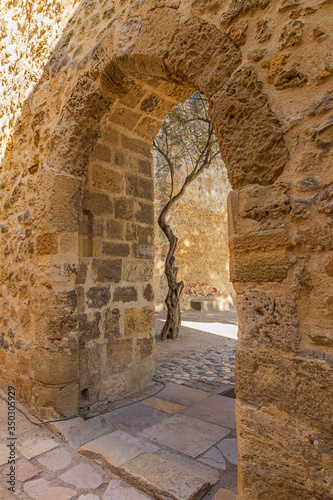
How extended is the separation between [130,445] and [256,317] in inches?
54.8

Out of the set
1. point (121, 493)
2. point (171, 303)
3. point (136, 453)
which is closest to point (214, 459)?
point (136, 453)

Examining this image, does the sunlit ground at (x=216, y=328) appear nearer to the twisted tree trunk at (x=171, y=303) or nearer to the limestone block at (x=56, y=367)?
the twisted tree trunk at (x=171, y=303)

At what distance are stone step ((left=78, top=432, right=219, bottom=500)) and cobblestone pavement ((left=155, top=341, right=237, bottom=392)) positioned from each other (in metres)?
1.34

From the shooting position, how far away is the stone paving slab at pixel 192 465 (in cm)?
187

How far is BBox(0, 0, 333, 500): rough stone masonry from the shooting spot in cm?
127

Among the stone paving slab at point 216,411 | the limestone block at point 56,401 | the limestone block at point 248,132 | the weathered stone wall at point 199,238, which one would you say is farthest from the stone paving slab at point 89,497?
the weathered stone wall at point 199,238

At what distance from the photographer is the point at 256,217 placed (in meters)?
1.40

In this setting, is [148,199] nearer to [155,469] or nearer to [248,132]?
[248,132]

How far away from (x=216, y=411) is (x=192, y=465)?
849 mm

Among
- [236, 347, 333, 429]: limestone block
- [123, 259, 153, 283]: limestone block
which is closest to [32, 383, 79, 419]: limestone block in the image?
[123, 259, 153, 283]: limestone block

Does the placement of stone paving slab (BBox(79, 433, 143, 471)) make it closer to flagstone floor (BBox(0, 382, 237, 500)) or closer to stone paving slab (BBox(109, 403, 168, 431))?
flagstone floor (BBox(0, 382, 237, 500))

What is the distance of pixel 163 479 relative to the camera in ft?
5.92

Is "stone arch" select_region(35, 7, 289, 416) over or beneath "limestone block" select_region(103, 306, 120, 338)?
over

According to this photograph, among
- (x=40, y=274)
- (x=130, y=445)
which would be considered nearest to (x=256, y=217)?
(x=130, y=445)
